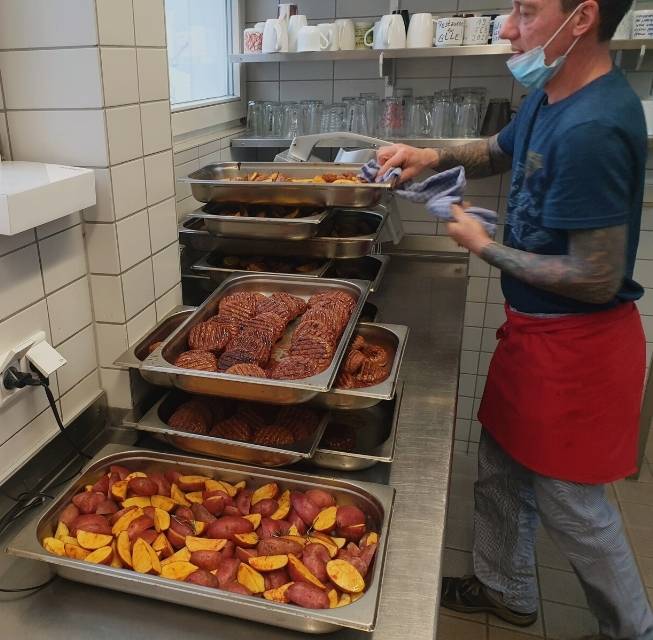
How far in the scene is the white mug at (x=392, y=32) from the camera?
6.24 feet

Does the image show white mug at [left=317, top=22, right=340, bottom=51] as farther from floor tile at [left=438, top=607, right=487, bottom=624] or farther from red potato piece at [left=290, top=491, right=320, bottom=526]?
floor tile at [left=438, top=607, right=487, bottom=624]

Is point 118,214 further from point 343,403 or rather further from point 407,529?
point 407,529

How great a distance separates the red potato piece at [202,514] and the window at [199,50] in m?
1.38

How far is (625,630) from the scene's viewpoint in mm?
1335

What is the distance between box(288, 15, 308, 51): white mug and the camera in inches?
79.0

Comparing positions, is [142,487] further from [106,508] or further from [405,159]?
[405,159]

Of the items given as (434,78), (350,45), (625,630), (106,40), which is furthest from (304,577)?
(434,78)

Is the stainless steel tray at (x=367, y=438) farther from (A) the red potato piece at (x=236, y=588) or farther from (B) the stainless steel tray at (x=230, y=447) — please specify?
(A) the red potato piece at (x=236, y=588)

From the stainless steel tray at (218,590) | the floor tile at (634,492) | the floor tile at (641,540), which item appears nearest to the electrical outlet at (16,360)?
the stainless steel tray at (218,590)

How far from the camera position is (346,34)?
199 cm

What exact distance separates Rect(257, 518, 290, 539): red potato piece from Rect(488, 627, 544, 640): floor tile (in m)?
1.19

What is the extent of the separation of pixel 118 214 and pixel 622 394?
3.42 feet

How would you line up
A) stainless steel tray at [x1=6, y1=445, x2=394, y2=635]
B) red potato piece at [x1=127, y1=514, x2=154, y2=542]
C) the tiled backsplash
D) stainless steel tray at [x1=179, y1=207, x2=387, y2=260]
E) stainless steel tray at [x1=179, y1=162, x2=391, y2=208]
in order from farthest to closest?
stainless steel tray at [x1=179, y1=207, x2=387, y2=260] → stainless steel tray at [x1=179, y1=162, x2=391, y2=208] → the tiled backsplash → red potato piece at [x1=127, y1=514, x2=154, y2=542] → stainless steel tray at [x1=6, y1=445, x2=394, y2=635]

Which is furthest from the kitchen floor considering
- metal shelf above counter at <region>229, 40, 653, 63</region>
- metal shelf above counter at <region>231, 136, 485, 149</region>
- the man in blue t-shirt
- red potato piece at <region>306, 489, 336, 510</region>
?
metal shelf above counter at <region>229, 40, 653, 63</region>
